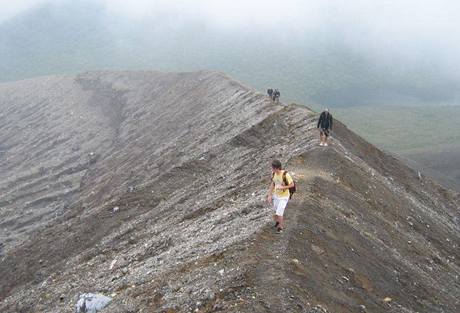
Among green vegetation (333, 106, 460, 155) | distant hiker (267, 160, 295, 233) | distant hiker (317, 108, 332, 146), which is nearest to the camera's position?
distant hiker (267, 160, 295, 233)

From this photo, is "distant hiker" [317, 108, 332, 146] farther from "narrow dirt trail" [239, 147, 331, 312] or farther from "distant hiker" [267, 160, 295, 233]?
"distant hiker" [267, 160, 295, 233]

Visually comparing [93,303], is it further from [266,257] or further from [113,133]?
[113,133]

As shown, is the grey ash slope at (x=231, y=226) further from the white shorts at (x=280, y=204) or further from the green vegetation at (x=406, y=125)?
the green vegetation at (x=406, y=125)

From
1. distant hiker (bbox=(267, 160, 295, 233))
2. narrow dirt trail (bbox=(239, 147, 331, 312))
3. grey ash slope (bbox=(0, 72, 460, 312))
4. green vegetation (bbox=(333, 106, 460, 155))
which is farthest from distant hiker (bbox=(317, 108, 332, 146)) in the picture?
green vegetation (bbox=(333, 106, 460, 155))

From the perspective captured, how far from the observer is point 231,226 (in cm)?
2291

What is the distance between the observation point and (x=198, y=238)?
77.7 feet

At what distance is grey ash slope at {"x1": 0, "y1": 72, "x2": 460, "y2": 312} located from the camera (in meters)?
18.7

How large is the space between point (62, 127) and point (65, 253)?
49.9 meters

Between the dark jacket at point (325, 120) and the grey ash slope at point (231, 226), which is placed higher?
the dark jacket at point (325, 120)

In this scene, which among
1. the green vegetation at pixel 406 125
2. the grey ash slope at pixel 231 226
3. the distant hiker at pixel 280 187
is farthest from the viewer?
the green vegetation at pixel 406 125

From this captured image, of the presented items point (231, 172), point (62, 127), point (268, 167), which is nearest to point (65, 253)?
point (231, 172)

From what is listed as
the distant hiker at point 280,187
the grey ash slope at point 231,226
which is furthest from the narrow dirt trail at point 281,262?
the distant hiker at point 280,187

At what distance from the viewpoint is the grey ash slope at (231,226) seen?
18672 millimetres

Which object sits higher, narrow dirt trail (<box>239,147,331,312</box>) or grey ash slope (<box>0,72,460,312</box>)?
narrow dirt trail (<box>239,147,331,312</box>)
